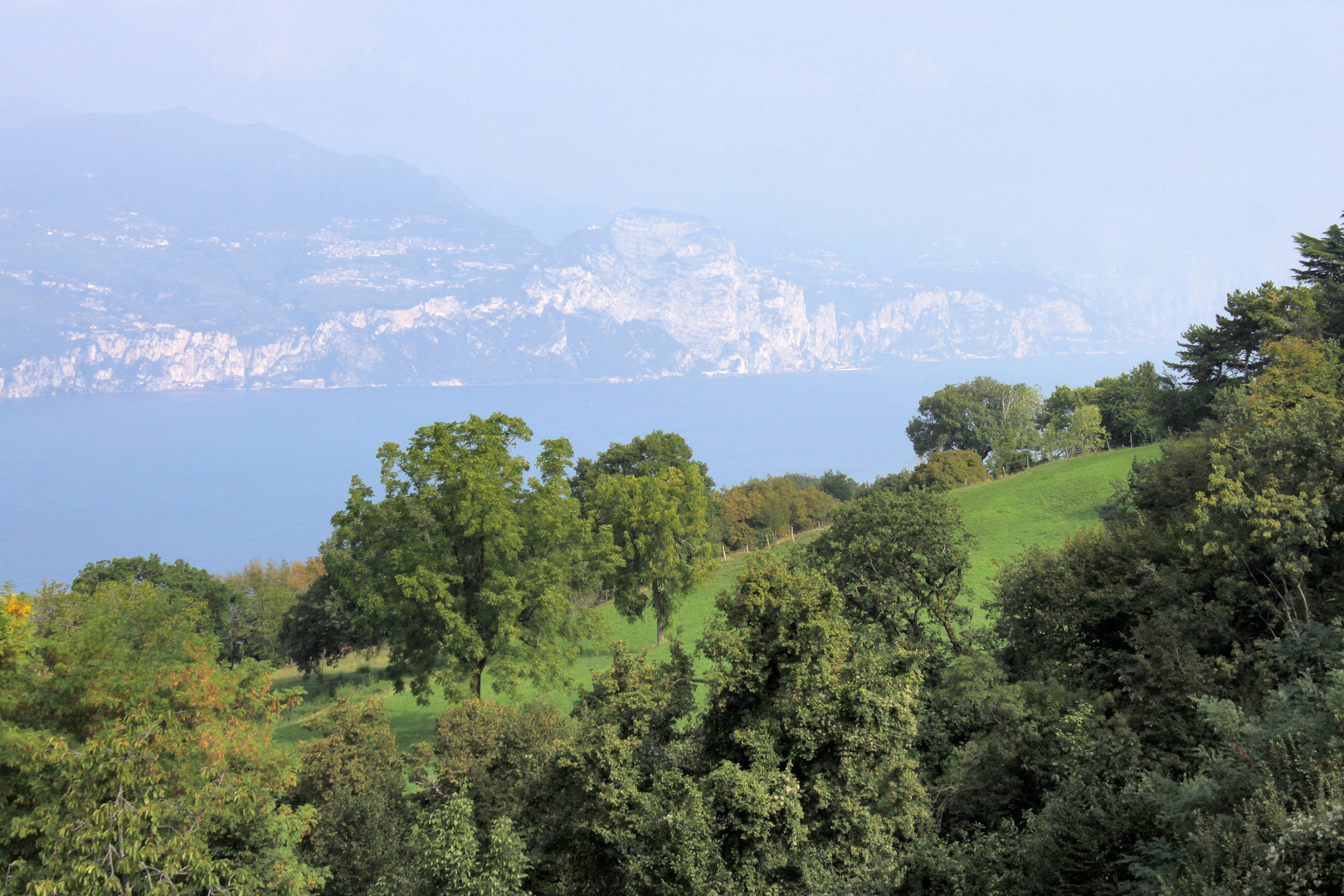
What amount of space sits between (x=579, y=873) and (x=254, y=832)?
5.95m

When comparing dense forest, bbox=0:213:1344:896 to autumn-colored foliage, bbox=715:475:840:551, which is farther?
autumn-colored foliage, bbox=715:475:840:551

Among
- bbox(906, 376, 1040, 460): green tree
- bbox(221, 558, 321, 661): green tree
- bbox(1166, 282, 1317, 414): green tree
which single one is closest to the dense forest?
bbox(1166, 282, 1317, 414): green tree

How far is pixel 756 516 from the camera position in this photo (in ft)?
233

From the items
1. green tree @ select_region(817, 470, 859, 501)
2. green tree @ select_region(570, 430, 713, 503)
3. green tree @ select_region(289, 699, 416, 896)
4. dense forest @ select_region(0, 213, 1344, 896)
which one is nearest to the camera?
dense forest @ select_region(0, 213, 1344, 896)

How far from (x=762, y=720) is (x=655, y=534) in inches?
959

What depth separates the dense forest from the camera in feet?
39.2

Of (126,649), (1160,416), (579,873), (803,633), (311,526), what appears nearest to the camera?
(803,633)

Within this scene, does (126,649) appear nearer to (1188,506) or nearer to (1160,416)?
(1188,506)

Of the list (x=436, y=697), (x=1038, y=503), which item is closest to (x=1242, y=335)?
(x=1038, y=503)

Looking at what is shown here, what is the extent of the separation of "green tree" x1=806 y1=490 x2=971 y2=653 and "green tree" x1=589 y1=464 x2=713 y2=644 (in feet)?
48.3

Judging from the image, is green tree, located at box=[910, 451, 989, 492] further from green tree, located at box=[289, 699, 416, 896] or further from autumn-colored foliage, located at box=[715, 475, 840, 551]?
green tree, located at box=[289, 699, 416, 896]

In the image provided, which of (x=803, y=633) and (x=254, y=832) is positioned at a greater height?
(x=803, y=633)

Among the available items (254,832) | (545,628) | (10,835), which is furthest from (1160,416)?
(10,835)

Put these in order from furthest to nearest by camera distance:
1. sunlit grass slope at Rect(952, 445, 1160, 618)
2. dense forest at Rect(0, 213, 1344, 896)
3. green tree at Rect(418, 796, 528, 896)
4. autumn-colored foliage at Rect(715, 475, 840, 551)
→ autumn-colored foliage at Rect(715, 475, 840, 551) → sunlit grass slope at Rect(952, 445, 1160, 618) → green tree at Rect(418, 796, 528, 896) → dense forest at Rect(0, 213, 1344, 896)
